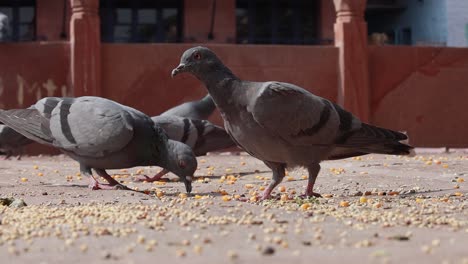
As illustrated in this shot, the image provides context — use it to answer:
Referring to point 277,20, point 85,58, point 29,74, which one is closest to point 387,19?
point 277,20

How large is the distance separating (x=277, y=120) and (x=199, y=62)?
827mm

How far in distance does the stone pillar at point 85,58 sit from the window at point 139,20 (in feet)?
24.4

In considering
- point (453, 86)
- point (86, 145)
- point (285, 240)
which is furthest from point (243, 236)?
point (453, 86)

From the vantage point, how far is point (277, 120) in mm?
6371

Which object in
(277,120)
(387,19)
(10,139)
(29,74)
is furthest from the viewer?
(387,19)

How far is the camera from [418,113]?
14891mm

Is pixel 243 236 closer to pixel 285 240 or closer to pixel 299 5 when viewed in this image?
pixel 285 240

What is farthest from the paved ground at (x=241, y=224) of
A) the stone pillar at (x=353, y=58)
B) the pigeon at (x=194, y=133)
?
the stone pillar at (x=353, y=58)

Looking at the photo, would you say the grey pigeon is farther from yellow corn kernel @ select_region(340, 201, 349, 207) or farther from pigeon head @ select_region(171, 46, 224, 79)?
yellow corn kernel @ select_region(340, 201, 349, 207)

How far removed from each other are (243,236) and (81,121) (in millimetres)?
3566

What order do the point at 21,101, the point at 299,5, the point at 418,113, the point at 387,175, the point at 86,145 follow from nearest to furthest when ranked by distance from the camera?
the point at 86,145 → the point at 387,175 → the point at 21,101 → the point at 418,113 → the point at 299,5

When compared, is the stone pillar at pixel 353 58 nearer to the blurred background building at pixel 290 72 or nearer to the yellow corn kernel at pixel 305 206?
the blurred background building at pixel 290 72

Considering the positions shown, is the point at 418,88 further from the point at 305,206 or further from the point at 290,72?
the point at 305,206

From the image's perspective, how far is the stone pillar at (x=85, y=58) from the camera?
13.7 metres
